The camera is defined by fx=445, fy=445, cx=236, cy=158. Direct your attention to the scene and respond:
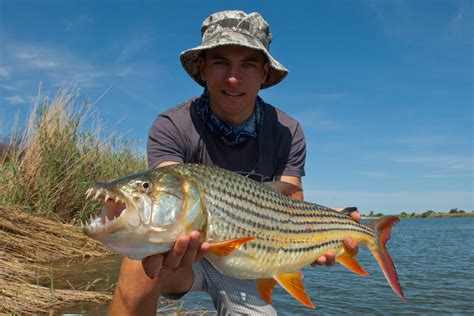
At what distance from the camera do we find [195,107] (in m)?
4.30

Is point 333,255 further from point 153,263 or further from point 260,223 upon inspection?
point 153,263

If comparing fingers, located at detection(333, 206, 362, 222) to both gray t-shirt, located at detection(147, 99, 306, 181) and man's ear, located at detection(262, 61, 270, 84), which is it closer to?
gray t-shirt, located at detection(147, 99, 306, 181)

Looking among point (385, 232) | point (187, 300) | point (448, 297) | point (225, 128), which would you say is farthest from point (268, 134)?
point (448, 297)

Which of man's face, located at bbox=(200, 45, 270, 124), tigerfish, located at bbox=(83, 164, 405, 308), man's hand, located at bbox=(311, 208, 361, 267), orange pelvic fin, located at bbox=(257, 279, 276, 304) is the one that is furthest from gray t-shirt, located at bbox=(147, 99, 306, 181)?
orange pelvic fin, located at bbox=(257, 279, 276, 304)

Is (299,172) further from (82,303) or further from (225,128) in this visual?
(82,303)

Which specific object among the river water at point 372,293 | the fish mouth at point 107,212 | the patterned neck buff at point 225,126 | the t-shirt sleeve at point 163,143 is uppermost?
the patterned neck buff at point 225,126

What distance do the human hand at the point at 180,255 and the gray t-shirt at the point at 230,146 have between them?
1287 mm

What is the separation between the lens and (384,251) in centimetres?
401

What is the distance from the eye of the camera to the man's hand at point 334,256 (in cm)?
354

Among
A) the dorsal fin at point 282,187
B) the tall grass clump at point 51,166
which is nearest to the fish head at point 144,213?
the dorsal fin at point 282,187

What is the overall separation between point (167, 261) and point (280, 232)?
835 mm

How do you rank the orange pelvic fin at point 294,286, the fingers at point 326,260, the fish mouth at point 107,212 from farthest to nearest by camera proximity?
the fingers at point 326,260
the orange pelvic fin at point 294,286
the fish mouth at point 107,212

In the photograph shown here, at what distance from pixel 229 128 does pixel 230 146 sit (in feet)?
0.65

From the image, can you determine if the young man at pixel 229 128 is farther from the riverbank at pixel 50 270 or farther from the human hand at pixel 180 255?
the riverbank at pixel 50 270
